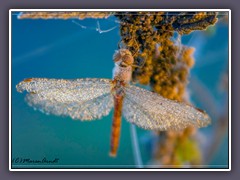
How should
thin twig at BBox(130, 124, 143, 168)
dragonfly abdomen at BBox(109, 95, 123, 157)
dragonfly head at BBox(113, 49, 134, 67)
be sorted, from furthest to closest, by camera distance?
thin twig at BBox(130, 124, 143, 168) < dragonfly abdomen at BBox(109, 95, 123, 157) < dragonfly head at BBox(113, 49, 134, 67)

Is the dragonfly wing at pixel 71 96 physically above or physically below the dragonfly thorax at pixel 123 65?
below

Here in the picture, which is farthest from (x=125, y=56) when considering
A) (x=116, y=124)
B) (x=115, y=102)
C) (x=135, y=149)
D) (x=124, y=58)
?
(x=135, y=149)

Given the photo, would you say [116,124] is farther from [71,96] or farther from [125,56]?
[125,56]

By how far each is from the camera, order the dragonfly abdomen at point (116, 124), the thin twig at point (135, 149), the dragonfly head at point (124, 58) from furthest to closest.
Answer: the thin twig at point (135, 149), the dragonfly abdomen at point (116, 124), the dragonfly head at point (124, 58)

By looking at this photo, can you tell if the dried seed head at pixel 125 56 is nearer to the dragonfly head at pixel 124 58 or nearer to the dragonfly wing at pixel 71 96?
the dragonfly head at pixel 124 58

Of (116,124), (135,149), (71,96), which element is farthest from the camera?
(135,149)

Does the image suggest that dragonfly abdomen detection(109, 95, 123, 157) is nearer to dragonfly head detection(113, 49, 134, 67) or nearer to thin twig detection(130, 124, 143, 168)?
thin twig detection(130, 124, 143, 168)

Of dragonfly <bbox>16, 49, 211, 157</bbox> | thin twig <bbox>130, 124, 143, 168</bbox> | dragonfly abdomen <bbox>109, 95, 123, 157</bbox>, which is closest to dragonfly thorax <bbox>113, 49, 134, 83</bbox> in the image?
dragonfly <bbox>16, 49, 211, 157</bbox>

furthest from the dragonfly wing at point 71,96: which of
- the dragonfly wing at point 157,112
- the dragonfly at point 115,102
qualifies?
the dragonfly wing at point 157,112

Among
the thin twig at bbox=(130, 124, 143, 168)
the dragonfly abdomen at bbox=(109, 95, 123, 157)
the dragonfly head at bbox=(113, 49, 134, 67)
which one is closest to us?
the dragonfly head at bbox=(113, 49, 134, 67)
